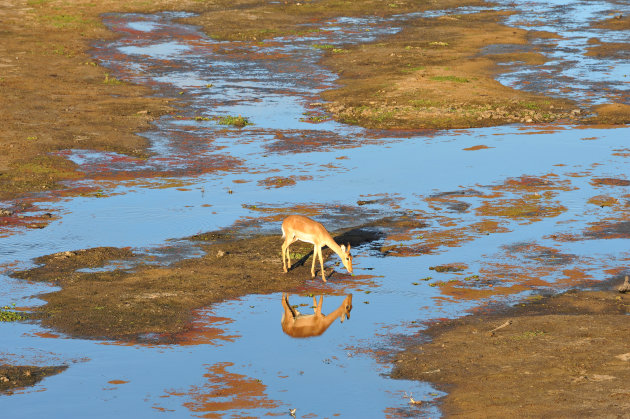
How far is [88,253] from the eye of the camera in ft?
69.0

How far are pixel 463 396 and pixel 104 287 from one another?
829 centimetres

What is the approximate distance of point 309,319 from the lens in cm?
1736

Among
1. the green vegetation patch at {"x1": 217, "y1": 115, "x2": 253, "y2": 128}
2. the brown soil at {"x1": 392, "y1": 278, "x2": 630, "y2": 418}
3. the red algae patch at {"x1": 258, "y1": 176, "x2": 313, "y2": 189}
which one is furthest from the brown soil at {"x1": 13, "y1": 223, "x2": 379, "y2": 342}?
the green vegetation patch at {"x1": 217, "y1": 115, "x2": 253, "y2": 128}

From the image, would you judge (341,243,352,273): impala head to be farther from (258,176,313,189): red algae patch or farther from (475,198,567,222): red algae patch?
(258,176,313,189): red algae patch

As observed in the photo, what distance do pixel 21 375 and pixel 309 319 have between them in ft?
17.4

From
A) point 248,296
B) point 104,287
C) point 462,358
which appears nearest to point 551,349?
point 462,358

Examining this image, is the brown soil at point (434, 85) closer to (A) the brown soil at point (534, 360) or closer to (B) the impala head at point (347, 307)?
(B) the impala head at point (347, 307)

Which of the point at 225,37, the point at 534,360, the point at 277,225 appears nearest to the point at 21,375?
the point at 534,360

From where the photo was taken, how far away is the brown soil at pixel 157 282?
17.0m

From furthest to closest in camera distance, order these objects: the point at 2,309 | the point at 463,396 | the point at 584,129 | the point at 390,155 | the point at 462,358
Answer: the point at 584,129
the point at 390,155
the point at 2,309
the point at 462,358
the point at 463,396

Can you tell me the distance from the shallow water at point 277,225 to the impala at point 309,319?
0.63 ft

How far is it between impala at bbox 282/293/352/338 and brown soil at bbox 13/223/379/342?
120 centimetres

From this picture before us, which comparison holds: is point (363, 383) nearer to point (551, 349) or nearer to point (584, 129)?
point (551, 349)

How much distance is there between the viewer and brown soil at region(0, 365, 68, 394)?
14305mm
